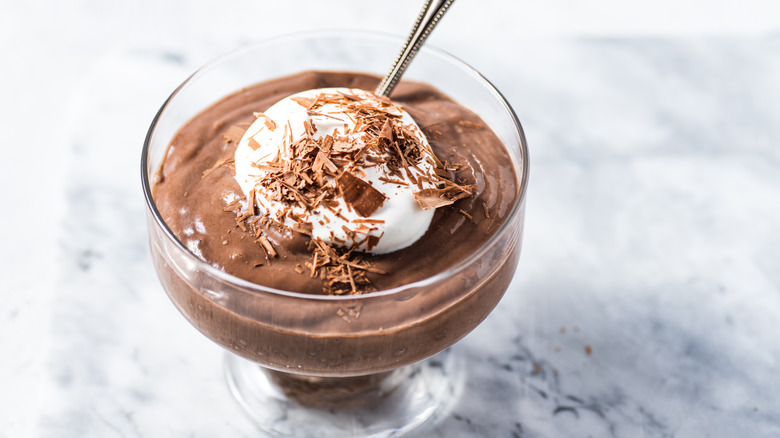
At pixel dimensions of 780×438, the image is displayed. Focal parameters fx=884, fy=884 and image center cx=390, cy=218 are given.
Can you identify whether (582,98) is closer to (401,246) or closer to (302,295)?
(401,246)

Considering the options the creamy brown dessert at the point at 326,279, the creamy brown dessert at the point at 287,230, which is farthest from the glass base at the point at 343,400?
the creamy brown dessert at the point at 287,230

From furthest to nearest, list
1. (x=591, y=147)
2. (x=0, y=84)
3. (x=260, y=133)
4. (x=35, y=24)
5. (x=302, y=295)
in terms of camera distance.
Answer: (x=35, y=24) < (x=0, y=84) < (x=591, y=147) < (x=260, y=133) < (x=302, y=295)

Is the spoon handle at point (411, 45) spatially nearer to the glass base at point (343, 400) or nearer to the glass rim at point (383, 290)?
the glass rim at point (383, 290)

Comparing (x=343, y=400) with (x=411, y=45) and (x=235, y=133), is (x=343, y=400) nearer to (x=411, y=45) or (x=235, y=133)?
(x=235, y=133)

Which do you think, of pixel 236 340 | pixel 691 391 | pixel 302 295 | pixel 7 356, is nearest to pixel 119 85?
pixel 7 356

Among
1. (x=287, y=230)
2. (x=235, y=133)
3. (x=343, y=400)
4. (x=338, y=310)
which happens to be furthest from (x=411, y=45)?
(x=343, y=400)

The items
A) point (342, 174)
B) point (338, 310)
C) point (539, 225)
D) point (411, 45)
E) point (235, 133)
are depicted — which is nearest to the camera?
point (338, 310)
